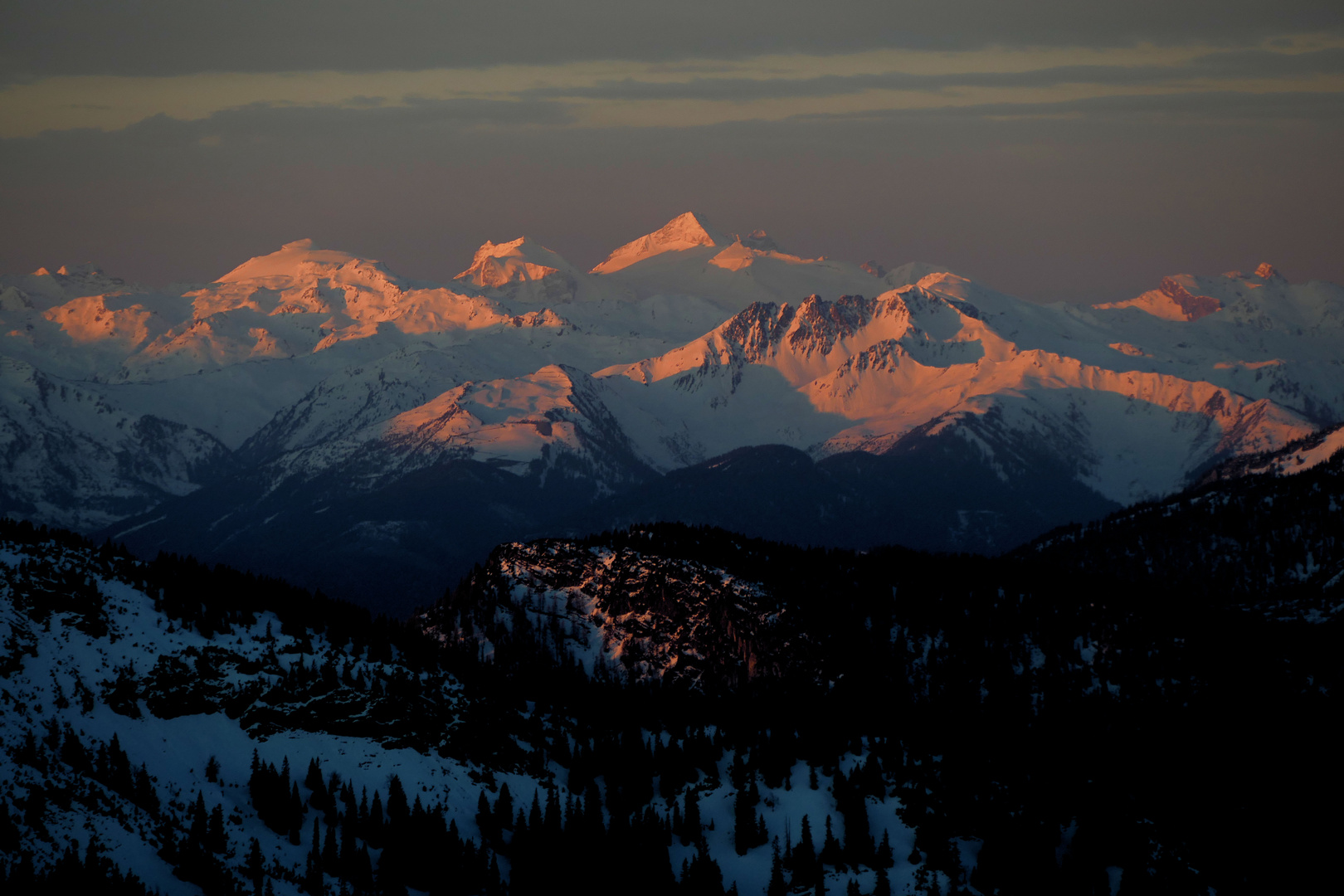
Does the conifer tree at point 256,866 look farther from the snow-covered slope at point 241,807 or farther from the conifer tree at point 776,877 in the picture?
the conifer tree at point 776,877

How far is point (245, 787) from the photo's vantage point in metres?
183

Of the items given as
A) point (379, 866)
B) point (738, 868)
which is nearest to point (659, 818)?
point (738, 868)

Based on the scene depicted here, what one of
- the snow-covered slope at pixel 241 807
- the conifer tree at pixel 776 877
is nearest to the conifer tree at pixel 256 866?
the snow-covered slope at pixel 241 807

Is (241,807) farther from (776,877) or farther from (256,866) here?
(776,877)

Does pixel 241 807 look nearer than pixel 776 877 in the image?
Yes

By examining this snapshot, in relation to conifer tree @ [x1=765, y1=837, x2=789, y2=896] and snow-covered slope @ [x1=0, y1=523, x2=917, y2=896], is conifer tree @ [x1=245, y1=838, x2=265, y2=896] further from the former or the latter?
conifer tree @ [x1=765, y1=837, x2=789, y2=896]

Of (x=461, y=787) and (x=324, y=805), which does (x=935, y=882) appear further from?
(x=324, y=805)

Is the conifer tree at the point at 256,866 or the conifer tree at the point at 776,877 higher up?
the conifer tree at the point at 256,866

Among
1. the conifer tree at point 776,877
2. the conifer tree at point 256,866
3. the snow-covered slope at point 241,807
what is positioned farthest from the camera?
the conifer tree at point 776,877

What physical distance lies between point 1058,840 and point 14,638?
414ft

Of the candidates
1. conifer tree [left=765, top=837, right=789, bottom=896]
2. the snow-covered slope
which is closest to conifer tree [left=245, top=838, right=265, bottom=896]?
the snow-covered slope

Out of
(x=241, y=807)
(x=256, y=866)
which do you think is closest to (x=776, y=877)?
(x=256, y=866)

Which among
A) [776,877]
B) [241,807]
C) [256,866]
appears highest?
[256,866]

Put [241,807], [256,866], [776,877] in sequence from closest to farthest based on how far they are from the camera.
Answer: [256,866]
[241,807]
[776,877]
